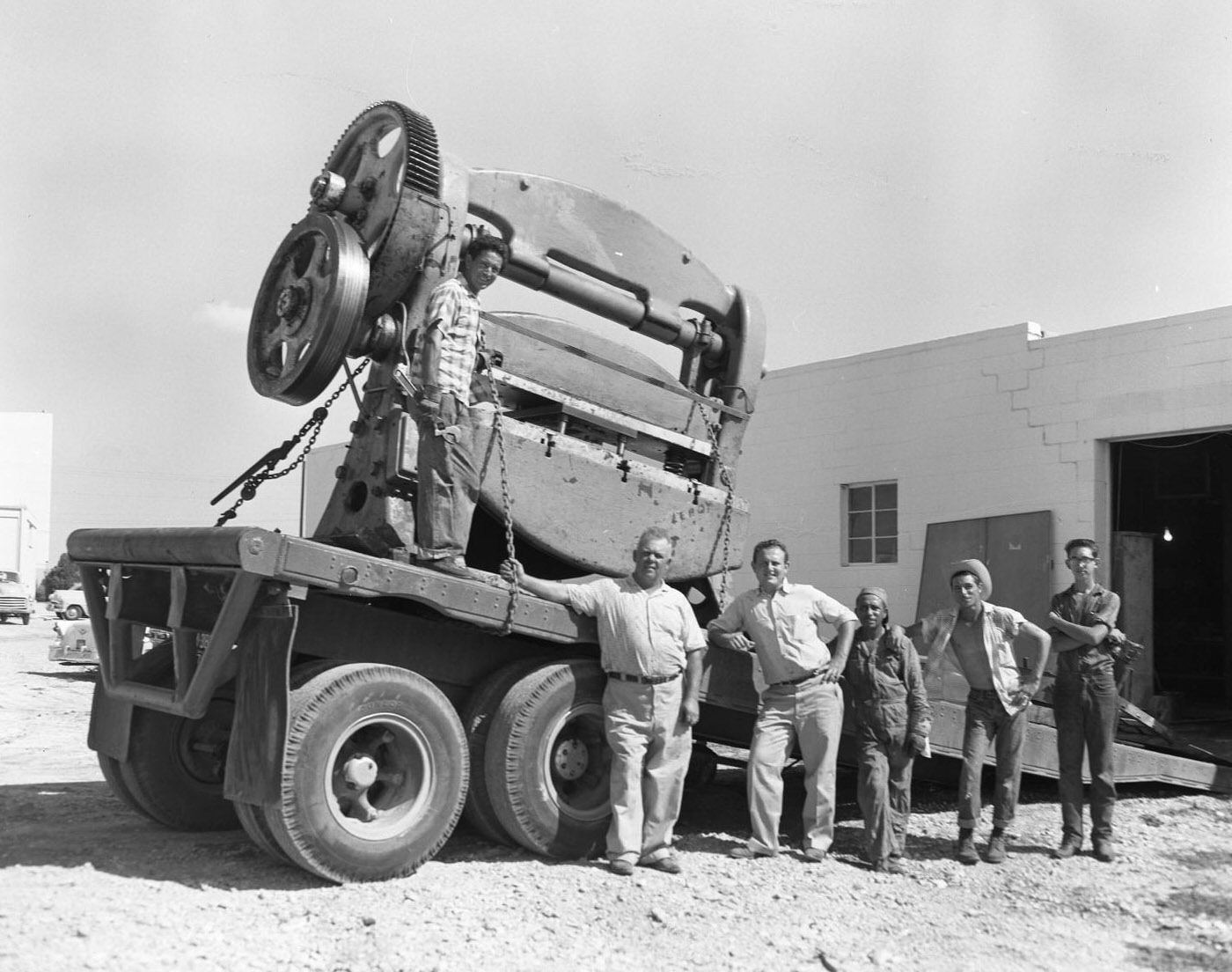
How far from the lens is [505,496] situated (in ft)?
20.9

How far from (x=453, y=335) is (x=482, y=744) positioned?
197cm

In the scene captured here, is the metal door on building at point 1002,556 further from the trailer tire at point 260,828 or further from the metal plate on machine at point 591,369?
the trailer tire at point 260,828

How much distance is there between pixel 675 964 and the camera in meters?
4.82

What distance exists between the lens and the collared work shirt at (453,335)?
6.06 metres

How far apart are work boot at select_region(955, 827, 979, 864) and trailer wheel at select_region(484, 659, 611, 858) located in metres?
1.85

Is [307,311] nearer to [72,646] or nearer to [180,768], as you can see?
[180,768]

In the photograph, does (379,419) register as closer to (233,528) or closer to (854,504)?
(233,528)

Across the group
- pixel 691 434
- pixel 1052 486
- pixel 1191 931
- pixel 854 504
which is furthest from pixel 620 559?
pixel 854 504

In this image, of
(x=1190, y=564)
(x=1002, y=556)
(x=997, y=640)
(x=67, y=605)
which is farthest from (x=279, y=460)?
(x=67, y=605)

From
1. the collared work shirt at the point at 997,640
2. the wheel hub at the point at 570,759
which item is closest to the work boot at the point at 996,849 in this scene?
the collared work shirt at the point at 997,640

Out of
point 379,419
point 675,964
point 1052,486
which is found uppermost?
point 1052,486

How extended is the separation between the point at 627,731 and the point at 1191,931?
8.51 feet

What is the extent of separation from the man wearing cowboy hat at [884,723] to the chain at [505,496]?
1.82 metres

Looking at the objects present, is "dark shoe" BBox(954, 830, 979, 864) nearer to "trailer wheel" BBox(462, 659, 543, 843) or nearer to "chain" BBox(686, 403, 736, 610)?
"chain" BBox(686, 403, 736, 610)
